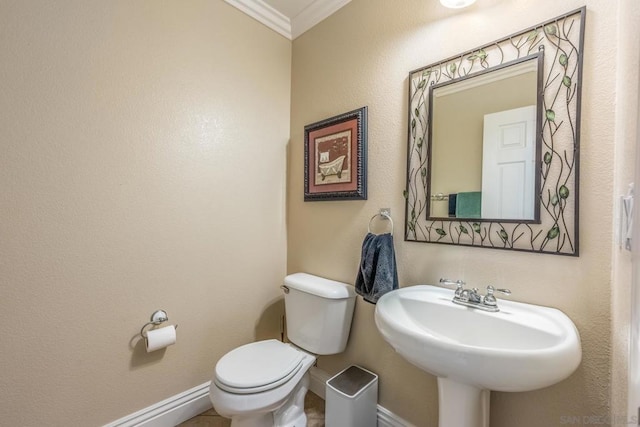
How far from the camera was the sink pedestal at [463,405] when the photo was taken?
2.87 feet

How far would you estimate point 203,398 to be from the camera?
4.95 feet

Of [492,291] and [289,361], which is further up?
[492,291]

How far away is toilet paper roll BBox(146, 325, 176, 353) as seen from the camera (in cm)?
127

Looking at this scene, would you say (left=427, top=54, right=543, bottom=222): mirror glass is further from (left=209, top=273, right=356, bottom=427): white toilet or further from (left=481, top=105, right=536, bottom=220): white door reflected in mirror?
(left=209, top=273, right=356, bottom=427): white toilet

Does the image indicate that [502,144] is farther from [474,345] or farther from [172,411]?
[172,411]

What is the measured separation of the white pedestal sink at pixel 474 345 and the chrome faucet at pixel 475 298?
2cm

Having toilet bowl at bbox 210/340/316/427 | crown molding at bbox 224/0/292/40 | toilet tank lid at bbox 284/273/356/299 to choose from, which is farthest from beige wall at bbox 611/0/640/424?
crown molding at bbox 224/0/292/40

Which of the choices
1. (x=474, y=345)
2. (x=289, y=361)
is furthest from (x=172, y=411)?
(x=474, y=345)

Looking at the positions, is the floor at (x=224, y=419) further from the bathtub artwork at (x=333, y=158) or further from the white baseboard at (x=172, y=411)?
the bathtub artwork at (x=333, y=158)

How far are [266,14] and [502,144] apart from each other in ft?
5.24

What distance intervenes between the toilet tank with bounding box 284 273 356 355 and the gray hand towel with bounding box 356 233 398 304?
161mm

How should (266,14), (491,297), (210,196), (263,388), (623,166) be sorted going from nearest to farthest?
(623,166)
(491,297)
(263,388)
(210,196)
(266,14)

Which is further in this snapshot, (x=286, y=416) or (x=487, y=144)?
(x=286, y=416)

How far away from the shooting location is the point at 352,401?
119cm
